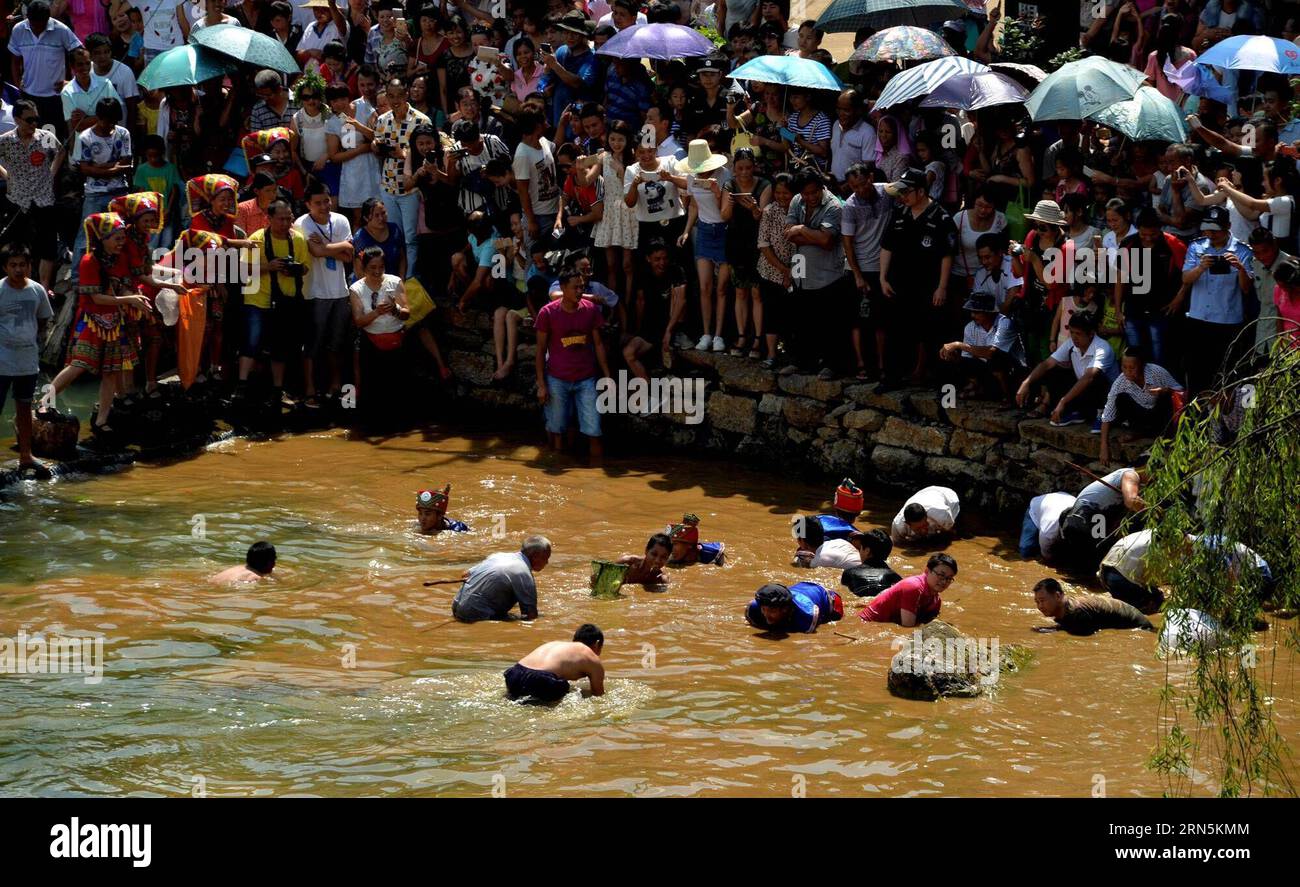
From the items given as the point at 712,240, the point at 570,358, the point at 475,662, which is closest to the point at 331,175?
the point at 570,358

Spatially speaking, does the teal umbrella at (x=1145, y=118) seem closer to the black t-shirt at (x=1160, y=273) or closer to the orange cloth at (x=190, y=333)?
the black t-shirt at (x=1160, y=273)

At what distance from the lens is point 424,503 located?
14492 millimetres

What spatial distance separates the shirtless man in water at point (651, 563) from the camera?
13.1m

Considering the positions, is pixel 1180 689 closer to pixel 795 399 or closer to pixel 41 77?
pixel 795 399

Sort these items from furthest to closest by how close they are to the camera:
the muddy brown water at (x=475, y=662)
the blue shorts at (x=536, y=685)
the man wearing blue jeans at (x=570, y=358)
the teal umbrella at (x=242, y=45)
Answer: the teal umbrella at (x=242, y=45)
the man wearing blue jeans at (x=570, y=358)
the blue shorts at (x=536, y=685)
the muddy brown water at (x=475, y=662)

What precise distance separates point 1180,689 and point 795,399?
6.48m

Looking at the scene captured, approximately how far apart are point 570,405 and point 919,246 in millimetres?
4209

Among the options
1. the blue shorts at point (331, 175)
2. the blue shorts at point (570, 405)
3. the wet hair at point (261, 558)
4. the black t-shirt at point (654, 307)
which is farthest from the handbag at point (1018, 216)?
the blue shorts at point (331, 175)

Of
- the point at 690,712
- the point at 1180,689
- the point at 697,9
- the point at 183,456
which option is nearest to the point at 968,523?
the point at 1180,689

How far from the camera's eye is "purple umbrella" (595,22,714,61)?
17.1 meters

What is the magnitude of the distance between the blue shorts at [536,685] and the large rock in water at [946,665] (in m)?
A: 2.16

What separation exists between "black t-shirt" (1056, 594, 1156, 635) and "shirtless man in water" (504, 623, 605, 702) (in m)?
3.77

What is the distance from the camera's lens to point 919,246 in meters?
15.0

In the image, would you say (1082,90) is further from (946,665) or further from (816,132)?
(946,665)
